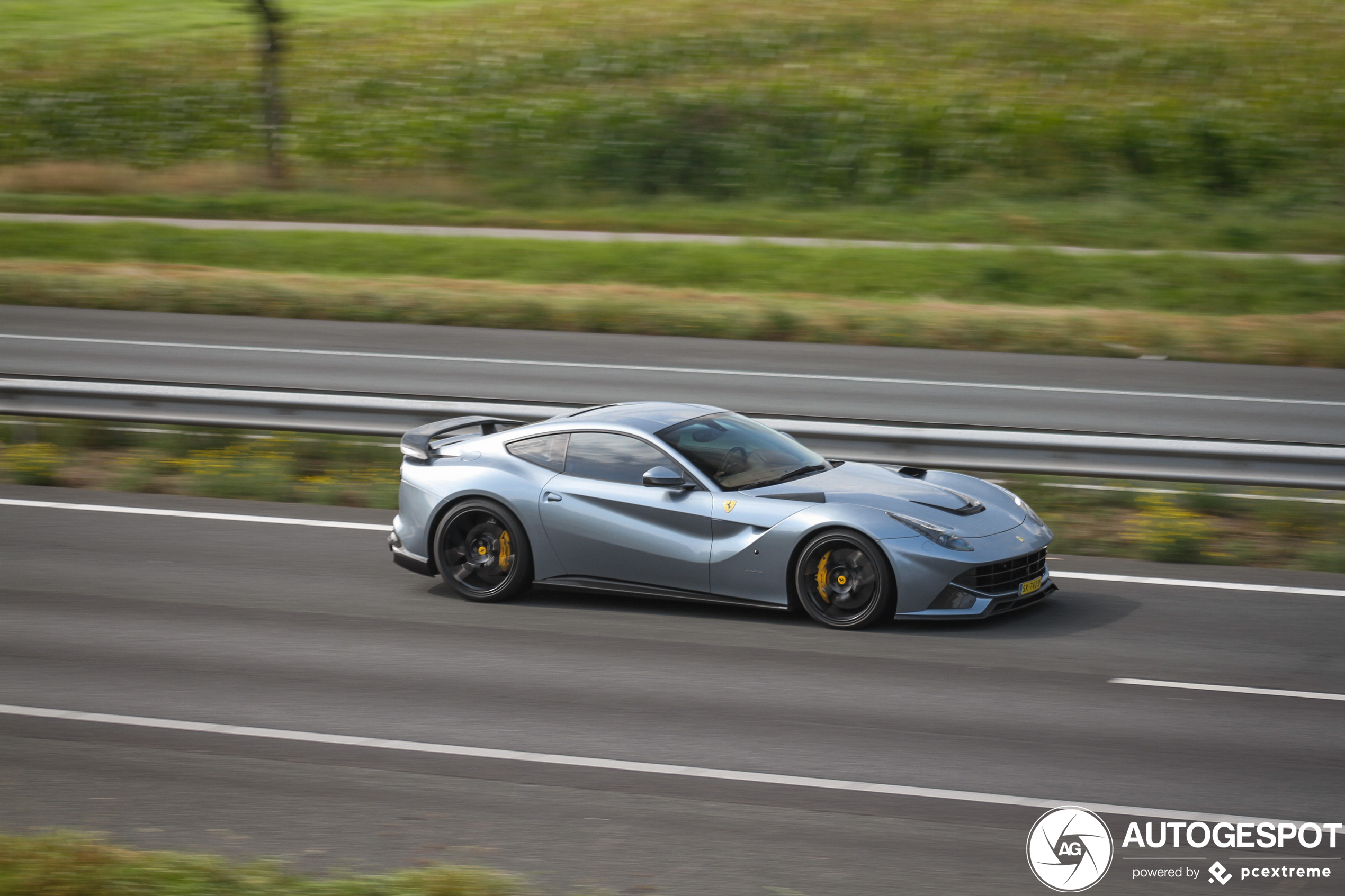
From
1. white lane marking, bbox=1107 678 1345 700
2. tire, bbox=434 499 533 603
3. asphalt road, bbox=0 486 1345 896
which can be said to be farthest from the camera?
tire, bbox=434 499 533 603

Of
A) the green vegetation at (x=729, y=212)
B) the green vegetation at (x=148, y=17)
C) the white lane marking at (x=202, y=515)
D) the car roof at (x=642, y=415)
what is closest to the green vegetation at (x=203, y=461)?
the white lane marking at (x=202, y=515)

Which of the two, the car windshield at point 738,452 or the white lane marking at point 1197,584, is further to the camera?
the white lane marking at point 1197,584

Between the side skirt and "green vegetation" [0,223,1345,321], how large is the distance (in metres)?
14.6

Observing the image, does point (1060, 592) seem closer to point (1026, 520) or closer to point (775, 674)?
point (1026, 520)

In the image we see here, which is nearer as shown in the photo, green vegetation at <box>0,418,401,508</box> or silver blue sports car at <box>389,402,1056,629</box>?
silver blue sports car at <box>389,402,1056,629</box>

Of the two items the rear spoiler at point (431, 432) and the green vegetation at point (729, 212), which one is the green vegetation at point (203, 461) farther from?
the green vegetation at point (729, 212)

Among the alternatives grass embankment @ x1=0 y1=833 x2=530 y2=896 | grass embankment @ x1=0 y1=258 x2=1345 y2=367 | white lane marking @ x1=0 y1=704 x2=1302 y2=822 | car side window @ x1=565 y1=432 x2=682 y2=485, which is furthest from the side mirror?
grass embankment @ x1=0 y1=258 x2=1345 y2=367

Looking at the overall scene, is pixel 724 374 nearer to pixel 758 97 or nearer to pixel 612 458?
pixel 612 458

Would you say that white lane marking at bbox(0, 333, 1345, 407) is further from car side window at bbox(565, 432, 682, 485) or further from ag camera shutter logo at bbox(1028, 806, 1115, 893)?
ag camera shutter logo at bbox(1028, 806, 1115, 893)

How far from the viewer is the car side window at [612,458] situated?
30.0 ft

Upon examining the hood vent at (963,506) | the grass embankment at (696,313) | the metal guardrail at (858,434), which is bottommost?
the hood vent at (963,506)

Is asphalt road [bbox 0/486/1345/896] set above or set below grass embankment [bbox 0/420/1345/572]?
below

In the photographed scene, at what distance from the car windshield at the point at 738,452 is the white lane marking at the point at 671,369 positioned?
7.98 meters

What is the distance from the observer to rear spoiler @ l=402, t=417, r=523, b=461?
9797 millimetres
